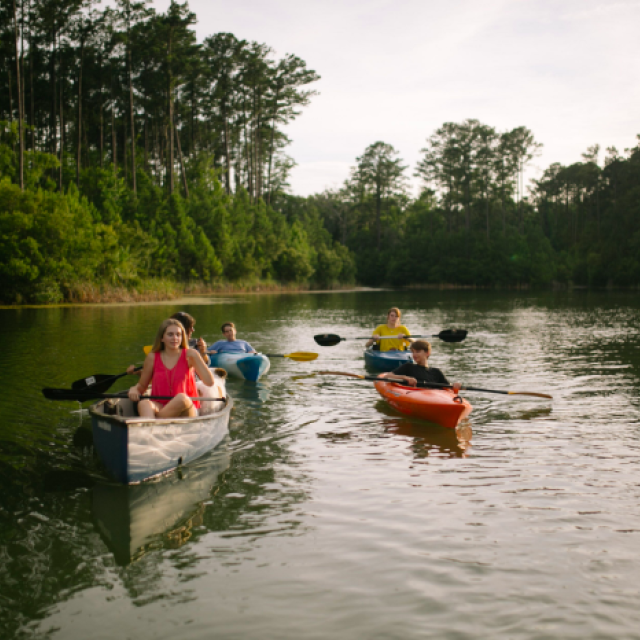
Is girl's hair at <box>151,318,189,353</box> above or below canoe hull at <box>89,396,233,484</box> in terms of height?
above

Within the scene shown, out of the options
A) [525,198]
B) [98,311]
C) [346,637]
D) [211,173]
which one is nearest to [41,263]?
[98,311]

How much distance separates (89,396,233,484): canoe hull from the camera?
593 cm

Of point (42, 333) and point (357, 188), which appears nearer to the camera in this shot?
point (42, 333)

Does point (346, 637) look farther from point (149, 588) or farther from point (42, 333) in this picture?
point (42, 333)

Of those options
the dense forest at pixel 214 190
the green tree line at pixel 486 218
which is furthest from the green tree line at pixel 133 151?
the green tree line at pixel 486 218

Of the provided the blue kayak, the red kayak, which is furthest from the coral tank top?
the blue kayak

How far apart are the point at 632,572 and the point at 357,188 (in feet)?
290

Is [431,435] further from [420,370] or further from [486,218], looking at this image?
[486,218]

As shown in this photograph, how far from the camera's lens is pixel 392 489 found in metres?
6.20

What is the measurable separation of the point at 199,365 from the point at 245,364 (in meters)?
5.71

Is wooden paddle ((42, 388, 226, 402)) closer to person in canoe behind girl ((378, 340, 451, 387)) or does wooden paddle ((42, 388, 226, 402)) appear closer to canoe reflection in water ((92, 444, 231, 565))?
canoe reflection in water ((92, 444, 231, 565))

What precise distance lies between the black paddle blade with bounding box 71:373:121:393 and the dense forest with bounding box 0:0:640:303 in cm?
2505

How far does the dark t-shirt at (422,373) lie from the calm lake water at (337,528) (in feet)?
2.31

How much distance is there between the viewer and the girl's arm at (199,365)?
6918 millimetres
